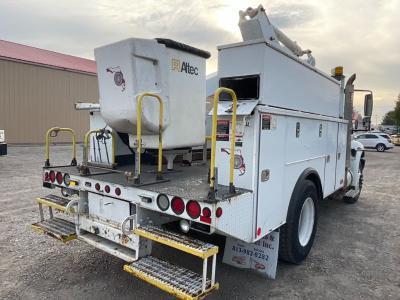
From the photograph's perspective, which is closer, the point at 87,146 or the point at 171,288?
the point at 171,288

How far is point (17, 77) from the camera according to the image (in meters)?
20.0

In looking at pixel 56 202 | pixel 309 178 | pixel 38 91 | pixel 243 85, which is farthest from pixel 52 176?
pixel 38 91

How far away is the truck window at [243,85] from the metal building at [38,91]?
19875 mm

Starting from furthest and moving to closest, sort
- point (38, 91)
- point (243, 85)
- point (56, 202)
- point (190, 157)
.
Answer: point (38, 91) < point (190, 157) < point (56, 202) < point (243, 85)

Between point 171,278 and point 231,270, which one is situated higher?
point 171,278

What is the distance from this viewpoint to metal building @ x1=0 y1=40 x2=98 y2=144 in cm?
1980

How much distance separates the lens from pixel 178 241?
271 centimetres

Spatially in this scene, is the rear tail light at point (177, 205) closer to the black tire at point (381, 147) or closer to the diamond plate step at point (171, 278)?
the diamond plate step at point (171, 278)

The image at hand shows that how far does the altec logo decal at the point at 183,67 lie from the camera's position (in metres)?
3.68

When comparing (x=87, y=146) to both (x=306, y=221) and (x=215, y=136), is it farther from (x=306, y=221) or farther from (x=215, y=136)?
(x=306, y=221)

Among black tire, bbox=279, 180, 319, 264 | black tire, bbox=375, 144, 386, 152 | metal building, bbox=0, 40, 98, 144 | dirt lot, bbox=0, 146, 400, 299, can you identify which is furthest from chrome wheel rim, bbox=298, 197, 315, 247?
black tire, bbox=375, 144, 386, 152

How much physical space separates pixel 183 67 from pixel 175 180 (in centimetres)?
125

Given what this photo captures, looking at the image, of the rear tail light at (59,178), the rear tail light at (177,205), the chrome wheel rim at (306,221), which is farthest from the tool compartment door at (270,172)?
the rear tail light at (59,178)

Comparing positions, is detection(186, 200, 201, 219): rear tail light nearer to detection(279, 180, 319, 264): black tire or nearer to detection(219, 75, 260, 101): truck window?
detection(219, 75, 260, 101): truck window
